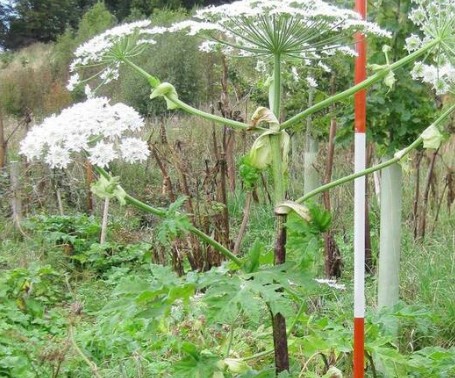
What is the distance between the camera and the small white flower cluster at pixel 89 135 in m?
2.03

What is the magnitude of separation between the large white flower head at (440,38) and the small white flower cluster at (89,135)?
0.94m

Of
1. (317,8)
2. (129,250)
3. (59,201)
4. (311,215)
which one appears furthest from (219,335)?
(59,201)

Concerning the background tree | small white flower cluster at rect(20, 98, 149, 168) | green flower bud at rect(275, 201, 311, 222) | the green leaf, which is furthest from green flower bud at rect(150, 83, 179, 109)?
the background tree

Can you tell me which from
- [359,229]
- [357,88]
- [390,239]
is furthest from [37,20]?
[357,88]

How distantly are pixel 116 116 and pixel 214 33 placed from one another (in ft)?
1.28

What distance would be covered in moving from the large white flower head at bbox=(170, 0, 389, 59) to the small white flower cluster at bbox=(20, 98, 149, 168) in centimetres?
32

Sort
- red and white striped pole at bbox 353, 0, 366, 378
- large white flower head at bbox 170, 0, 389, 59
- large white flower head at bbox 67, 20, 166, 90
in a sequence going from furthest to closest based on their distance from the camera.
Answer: red and white striped pole at bbox 353, 0, 366, 378 < large white flower head at bbox 67, 20, 166, 90 < large white flower head at bbox 170, 0, 389, 59

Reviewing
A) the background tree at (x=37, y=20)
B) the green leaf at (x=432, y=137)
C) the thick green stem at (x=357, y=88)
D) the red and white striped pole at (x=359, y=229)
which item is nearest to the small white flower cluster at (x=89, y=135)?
the thick green stem at (x=357, y=88)

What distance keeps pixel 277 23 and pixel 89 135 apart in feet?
1.95

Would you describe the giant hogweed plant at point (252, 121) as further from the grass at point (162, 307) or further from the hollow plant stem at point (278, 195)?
the grass at point (162, 307)

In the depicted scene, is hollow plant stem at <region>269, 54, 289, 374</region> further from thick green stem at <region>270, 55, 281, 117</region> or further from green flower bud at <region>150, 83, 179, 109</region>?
green flower bud at <region>150, 83, 179, 109</region>

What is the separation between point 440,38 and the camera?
2.21m

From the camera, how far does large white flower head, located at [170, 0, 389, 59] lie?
196 centimetres

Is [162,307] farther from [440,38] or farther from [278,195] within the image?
[440,38]
